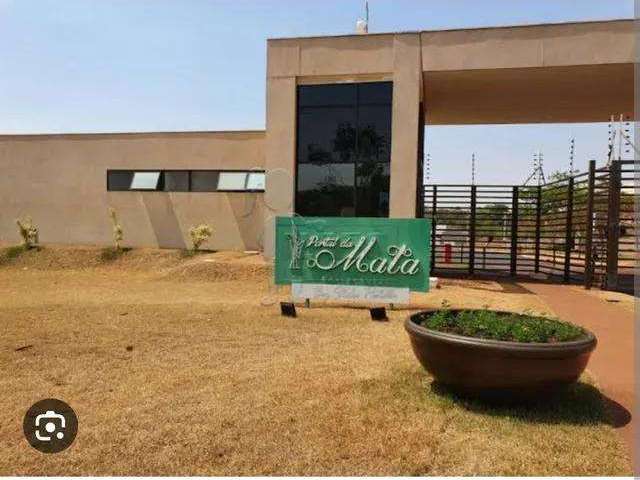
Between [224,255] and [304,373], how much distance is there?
1155cm

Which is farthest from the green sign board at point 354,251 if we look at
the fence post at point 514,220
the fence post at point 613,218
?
the fence post at point 514,220

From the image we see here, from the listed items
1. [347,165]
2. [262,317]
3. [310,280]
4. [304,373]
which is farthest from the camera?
[347,165]

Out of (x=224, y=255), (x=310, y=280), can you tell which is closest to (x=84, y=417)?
(x=310, y=280)

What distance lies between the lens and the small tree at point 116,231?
18125 millimetres

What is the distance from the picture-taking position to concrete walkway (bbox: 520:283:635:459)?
462 cm

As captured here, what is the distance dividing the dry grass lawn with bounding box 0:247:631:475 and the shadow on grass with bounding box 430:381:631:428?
2 cm

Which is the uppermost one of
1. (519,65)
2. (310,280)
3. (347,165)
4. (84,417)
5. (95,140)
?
(519,65)

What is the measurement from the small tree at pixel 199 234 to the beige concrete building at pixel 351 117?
0.83 meters

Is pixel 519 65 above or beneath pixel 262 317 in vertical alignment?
above

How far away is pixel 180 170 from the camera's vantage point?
18.7 meters

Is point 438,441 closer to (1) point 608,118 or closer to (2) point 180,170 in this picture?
(2) point 180,170

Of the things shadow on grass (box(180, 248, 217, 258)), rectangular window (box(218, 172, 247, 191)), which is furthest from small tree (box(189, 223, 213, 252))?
rectangular window (box(218, 172, 247, 191))

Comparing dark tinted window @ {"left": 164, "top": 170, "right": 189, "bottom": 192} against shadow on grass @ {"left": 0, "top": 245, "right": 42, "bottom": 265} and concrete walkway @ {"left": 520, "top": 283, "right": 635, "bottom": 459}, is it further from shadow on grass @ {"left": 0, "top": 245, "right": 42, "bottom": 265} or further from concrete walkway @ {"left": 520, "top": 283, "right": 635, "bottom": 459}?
concrete walkway @ {"left": 520, "top": 283, "right": 635, "bottom": 459}

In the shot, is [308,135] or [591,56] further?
[308,135]
